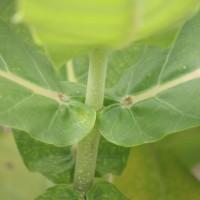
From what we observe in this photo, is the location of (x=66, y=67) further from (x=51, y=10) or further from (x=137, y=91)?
(x=51, y=10)

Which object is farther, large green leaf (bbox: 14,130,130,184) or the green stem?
large green leaf (bbox: 14,130,130,184)

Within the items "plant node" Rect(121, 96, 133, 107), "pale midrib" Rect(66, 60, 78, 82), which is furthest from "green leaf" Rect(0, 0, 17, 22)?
"plant node" Rect(121, 96, 133, 107)

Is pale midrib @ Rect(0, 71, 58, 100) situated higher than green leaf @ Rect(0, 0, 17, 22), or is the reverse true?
green leaf @ Rect(0, 0, 17, 22)

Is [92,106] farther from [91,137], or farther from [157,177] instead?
[157,177]

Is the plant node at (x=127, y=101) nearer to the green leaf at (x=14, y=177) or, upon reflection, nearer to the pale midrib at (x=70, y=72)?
the pale midrib at (x=70, y=72)

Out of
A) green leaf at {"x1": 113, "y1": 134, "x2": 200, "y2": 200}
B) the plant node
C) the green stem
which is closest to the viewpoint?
the green stem

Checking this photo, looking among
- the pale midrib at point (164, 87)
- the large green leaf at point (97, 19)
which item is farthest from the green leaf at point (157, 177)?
the large green leaf at point (97, 19)

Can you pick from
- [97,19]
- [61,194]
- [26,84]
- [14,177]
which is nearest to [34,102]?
[26,84]

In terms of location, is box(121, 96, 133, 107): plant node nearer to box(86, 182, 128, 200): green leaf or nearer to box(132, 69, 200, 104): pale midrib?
box(132, 69, 200, 104): pale midrib
